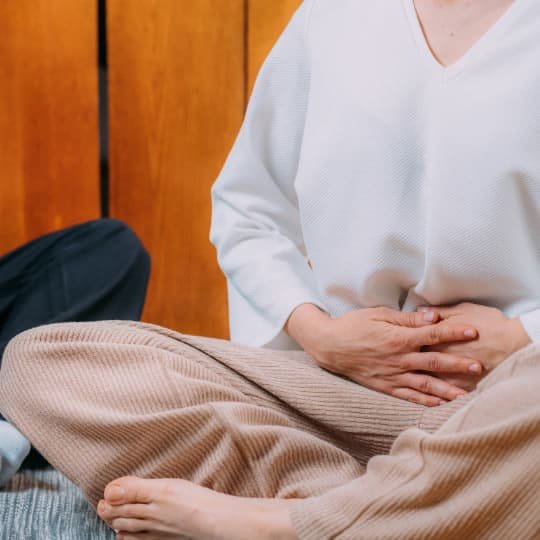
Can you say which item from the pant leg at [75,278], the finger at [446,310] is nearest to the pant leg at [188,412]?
the finger at [446,310]

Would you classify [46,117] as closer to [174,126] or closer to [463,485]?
[174,126]

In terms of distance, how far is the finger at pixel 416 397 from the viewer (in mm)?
1046

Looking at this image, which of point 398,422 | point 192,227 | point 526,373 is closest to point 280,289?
point 398,422

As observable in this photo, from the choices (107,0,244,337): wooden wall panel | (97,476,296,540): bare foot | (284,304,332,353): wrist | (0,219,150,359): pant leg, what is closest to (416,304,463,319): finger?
(284,304,332,353): wrist

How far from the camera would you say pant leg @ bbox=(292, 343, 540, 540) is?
0.87 metres

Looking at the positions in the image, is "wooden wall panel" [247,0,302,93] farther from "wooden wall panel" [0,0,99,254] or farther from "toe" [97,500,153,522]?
"toe" [97,500,153,522]

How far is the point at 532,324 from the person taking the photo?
1005 millimetres

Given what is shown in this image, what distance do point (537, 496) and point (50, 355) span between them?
54cm

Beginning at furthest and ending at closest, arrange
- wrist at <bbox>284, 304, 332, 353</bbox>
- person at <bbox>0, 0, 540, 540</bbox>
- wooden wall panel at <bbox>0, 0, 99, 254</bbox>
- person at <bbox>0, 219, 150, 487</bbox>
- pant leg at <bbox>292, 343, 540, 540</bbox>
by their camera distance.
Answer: wooden wall panel at <bbox>0, 0, 99, 254</bbox>
person at <bbox>0, 219, 150, 487</bbox>
wrist at <bbox>284, 304, 332, 353</bbox>
person at <bbox>0, 0, 540, 540</bbox>
pant leg at <bbox>292, 343, 540, 540</bbox>

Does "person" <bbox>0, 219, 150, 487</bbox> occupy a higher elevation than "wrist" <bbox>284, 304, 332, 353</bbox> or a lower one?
lower

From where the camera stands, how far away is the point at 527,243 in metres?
1.03

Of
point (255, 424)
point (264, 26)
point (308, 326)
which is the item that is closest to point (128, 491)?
point (255, 424)

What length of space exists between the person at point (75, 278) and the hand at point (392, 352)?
733 mm

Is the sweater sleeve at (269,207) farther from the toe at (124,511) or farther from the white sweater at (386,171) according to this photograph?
the toe at (124,511)
